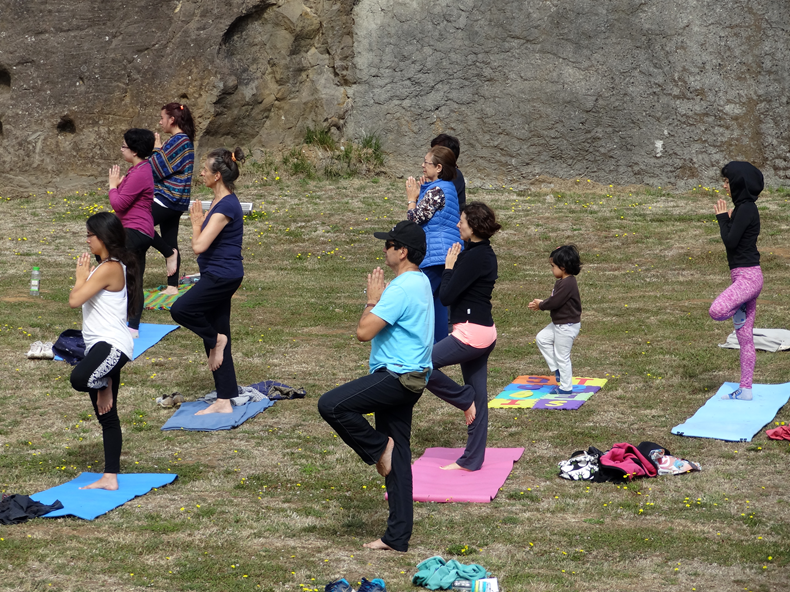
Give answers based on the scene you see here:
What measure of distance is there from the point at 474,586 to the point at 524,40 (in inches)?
625

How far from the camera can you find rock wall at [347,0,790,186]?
18766 mm

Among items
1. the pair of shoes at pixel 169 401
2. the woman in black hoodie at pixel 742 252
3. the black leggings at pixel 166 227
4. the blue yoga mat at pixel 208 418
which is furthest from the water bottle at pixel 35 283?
the woman in black hoodie at pixel 742 252

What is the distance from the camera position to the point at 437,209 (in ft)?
29.6

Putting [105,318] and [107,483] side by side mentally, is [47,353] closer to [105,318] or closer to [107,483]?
[107,483]

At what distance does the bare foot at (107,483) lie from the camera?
263 inches

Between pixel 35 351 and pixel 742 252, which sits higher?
pixel 742 252

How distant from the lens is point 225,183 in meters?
8.17

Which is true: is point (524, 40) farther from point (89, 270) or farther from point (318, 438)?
point (89, 270)

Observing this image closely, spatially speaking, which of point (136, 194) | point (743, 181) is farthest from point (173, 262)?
point (743, 181)

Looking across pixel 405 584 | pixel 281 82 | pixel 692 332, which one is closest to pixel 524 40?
pixel 281 82

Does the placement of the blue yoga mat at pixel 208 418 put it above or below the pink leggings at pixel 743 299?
below

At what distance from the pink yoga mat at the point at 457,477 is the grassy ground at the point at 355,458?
0.39ft

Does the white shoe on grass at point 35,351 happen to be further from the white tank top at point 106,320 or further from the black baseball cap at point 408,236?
the black baseball cap at point 408,236

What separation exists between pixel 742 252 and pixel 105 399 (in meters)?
5.44
